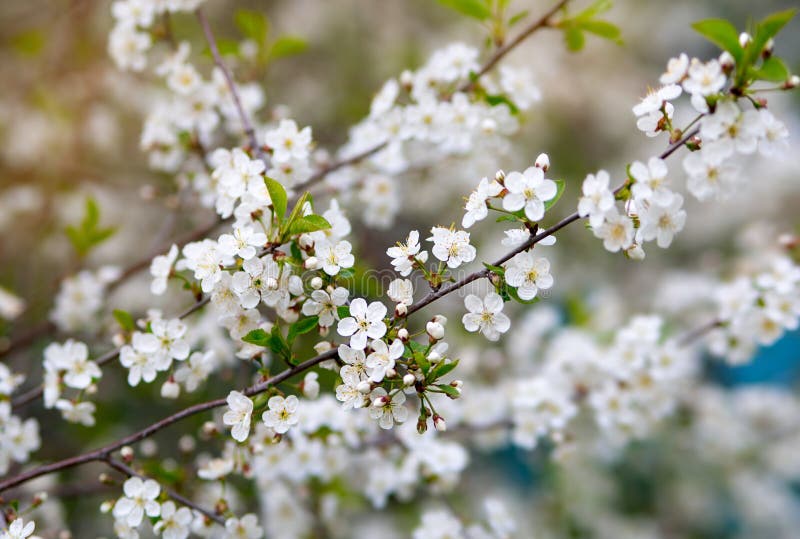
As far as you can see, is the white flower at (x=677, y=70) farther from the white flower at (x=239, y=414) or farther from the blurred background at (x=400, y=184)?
the white flower at (x=239, y=414)

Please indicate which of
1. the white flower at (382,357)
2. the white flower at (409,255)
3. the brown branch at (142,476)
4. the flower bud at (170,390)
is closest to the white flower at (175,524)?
the brown branch at (142,476)

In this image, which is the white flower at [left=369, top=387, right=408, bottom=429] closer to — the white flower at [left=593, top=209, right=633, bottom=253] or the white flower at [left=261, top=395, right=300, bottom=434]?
the white flower at [left=261, top=395, right=300, bottom=434]

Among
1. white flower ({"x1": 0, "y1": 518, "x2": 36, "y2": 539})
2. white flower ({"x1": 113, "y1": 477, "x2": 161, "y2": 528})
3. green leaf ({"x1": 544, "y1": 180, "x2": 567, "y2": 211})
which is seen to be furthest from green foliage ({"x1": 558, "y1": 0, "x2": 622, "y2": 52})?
white flower ({"x1": 0, "y1": 518, "x2": 36, "y2": 539})

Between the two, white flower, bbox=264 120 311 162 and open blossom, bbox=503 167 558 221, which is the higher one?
white flower, bbox=264 120 311 162

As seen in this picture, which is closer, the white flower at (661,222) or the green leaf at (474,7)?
the white flower at (661,222)

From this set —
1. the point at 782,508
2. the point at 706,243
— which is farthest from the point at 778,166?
the point at 782,508

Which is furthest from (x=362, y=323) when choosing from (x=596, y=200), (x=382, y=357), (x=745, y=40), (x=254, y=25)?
(x=254, y=25)
